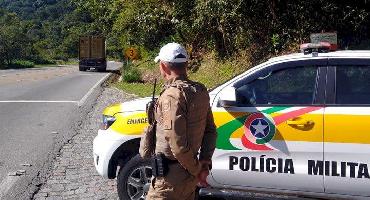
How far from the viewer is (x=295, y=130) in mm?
4773

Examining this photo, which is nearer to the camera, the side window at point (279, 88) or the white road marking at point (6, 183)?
the side window at point (279, 88)

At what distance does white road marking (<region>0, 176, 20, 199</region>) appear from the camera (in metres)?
6.24

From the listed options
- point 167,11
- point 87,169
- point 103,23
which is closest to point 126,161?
point 87,169

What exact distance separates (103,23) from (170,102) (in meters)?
39.9

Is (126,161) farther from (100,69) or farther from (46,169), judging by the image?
(100,69)

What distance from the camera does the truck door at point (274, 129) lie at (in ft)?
15.6

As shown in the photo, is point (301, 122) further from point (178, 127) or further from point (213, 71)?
point (213, 71)

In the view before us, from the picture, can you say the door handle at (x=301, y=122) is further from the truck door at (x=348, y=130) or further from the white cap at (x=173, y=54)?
the white cap at (x=173, y=54)

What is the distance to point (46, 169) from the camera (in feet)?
24.0

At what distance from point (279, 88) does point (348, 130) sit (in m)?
0.81

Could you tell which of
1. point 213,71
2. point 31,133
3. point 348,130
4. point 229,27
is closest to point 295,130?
point 348,130

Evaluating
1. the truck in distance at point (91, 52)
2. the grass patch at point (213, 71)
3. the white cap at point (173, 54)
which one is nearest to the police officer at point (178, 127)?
the white cap at point (173, 54)

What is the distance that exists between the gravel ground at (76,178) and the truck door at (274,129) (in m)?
1.82

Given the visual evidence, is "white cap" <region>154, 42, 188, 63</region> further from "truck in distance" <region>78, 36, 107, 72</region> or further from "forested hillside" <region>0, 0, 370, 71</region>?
"truck in distance" <region>78, 36, 107, 72</region>
